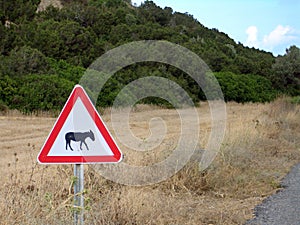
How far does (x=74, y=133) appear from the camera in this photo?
4.71 meters

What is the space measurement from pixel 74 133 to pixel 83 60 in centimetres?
3043

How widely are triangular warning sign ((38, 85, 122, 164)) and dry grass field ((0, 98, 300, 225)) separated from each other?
0.51 m

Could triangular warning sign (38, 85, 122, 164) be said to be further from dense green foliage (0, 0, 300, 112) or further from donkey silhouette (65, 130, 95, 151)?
dense green foliage (0, 0, 300, 112)

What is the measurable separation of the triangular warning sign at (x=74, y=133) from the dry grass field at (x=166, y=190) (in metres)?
0.51

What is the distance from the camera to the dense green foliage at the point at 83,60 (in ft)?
81.2

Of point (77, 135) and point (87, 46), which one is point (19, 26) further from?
point (77, 135)

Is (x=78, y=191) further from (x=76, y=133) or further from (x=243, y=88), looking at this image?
(x=243, y=88)

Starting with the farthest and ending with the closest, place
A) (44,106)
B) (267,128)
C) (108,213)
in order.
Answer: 1. (44,106)
2. (267,128)
3. (108,213)

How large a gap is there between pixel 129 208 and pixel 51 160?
6.13 feet

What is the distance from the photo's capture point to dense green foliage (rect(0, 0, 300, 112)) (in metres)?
24.8

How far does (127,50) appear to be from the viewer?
26422 millimetres

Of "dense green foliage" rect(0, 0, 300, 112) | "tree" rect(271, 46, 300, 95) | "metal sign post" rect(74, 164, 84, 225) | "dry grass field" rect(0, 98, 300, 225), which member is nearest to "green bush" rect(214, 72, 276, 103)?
"dense green foliage" rect(0, 0, 300, 112)

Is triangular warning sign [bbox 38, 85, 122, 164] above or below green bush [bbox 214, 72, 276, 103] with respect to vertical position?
below

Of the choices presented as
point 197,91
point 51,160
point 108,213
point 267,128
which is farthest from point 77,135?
point 197,91
